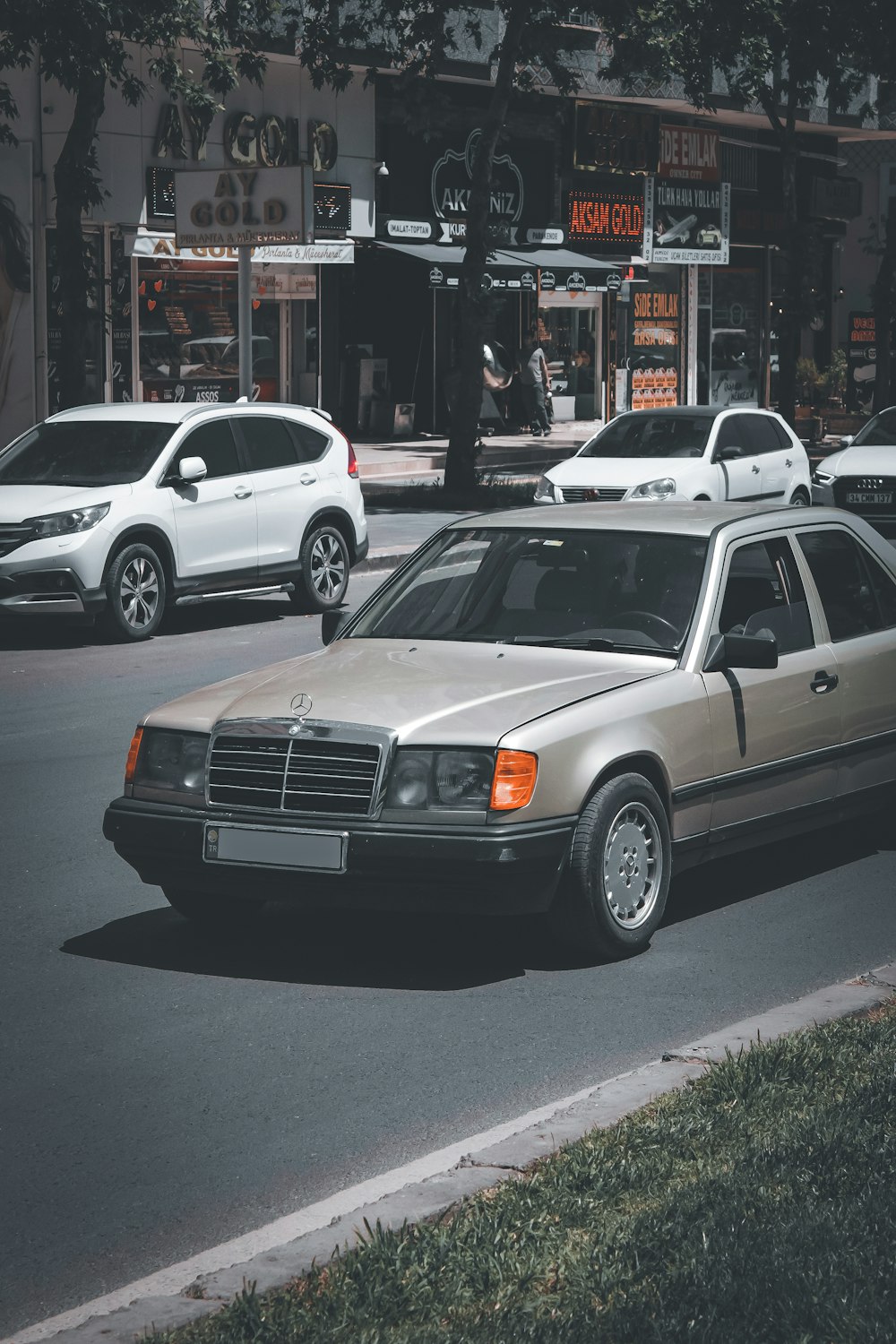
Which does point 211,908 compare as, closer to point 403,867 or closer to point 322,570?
point 403,867

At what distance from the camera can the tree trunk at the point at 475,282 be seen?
86.0ft

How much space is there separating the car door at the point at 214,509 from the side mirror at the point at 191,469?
0.56 feet

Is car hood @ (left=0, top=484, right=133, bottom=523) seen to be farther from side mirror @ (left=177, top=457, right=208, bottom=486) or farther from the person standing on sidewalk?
the person standing on sidewalk

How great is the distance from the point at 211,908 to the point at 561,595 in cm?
172

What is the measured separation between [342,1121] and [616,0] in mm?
23714

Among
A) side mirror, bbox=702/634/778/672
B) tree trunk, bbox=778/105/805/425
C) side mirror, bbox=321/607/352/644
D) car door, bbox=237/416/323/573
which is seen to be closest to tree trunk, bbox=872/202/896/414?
tree trunk, bbox=778/105/805/425

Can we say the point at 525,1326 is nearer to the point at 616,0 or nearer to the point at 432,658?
the point at 432,658

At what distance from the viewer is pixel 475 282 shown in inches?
1041

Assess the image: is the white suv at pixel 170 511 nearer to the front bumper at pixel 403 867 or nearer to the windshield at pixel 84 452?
the windshield at pixel 84 452

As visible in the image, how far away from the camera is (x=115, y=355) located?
3072 centimetres

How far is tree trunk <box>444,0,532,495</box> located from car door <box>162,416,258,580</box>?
35.6 ft

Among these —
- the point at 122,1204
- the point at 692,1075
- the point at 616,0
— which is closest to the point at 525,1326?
the point at 122,1204

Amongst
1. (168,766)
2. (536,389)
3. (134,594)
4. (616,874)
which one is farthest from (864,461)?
(168,766)

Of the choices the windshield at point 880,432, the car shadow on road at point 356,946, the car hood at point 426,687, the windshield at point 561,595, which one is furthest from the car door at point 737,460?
the car hood at point 426,687
